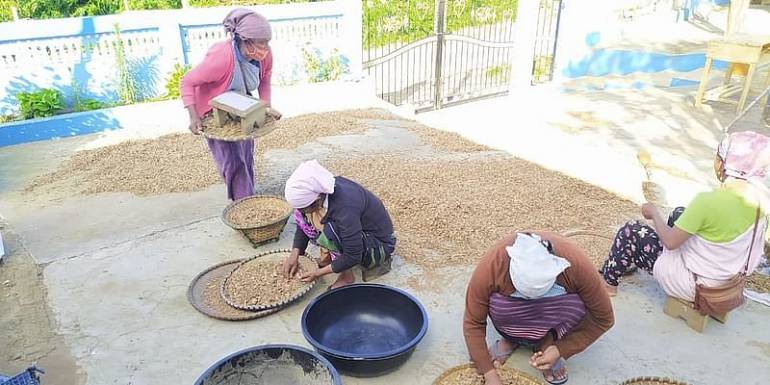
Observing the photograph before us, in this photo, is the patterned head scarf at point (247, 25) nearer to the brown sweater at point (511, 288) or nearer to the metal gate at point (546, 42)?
the brown sweater at point (511, 288)

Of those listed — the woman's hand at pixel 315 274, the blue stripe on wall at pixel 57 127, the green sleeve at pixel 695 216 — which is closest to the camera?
the green sleeve at pixel 695 216

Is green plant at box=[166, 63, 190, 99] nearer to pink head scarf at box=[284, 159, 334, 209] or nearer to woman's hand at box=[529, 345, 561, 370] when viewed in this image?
pink head scarf at box=[284, 159, 334, 209]

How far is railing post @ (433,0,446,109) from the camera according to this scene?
22.8 ft

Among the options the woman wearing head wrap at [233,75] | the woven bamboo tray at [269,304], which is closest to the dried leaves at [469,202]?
the woven bamboo tray at [269,304]

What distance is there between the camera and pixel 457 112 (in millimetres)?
7391

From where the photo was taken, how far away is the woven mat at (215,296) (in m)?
2.89

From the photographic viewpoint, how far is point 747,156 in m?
2.42

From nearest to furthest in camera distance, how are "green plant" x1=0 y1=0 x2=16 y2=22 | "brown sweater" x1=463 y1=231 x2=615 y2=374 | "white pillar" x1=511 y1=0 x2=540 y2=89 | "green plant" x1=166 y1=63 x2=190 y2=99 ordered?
"brown sweater" x1=463 y1=231 x2=615 y2=374 → "green plant" x1=166 y1=63 x2=190 y2=99 → "white pillar" x1=511 y1=0 x2=540 y2=89 → "green plant" x1=0 y1=0 x2=16 y2=22

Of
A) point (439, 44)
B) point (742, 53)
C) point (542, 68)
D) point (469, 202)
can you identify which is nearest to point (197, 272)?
point (469, 202)

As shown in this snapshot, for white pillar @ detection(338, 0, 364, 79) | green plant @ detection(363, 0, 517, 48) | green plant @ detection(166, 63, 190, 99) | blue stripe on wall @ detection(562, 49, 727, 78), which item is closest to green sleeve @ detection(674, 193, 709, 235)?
white pillar @ detection(338, 0, 364, 79)

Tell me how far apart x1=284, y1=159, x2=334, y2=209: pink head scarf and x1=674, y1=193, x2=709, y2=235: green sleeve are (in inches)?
65.5

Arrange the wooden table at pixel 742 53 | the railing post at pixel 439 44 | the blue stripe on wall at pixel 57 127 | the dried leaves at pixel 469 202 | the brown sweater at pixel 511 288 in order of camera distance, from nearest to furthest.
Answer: the brown sweater at pixel 511 288
the dried leaves at pixel 469 202
the blue stripe on wall at pixel 57 127
the wooden table at pixel 742 53
the railing post at pixel 439 44

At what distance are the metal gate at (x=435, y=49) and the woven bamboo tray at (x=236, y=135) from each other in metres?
3.98

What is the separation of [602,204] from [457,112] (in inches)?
133
